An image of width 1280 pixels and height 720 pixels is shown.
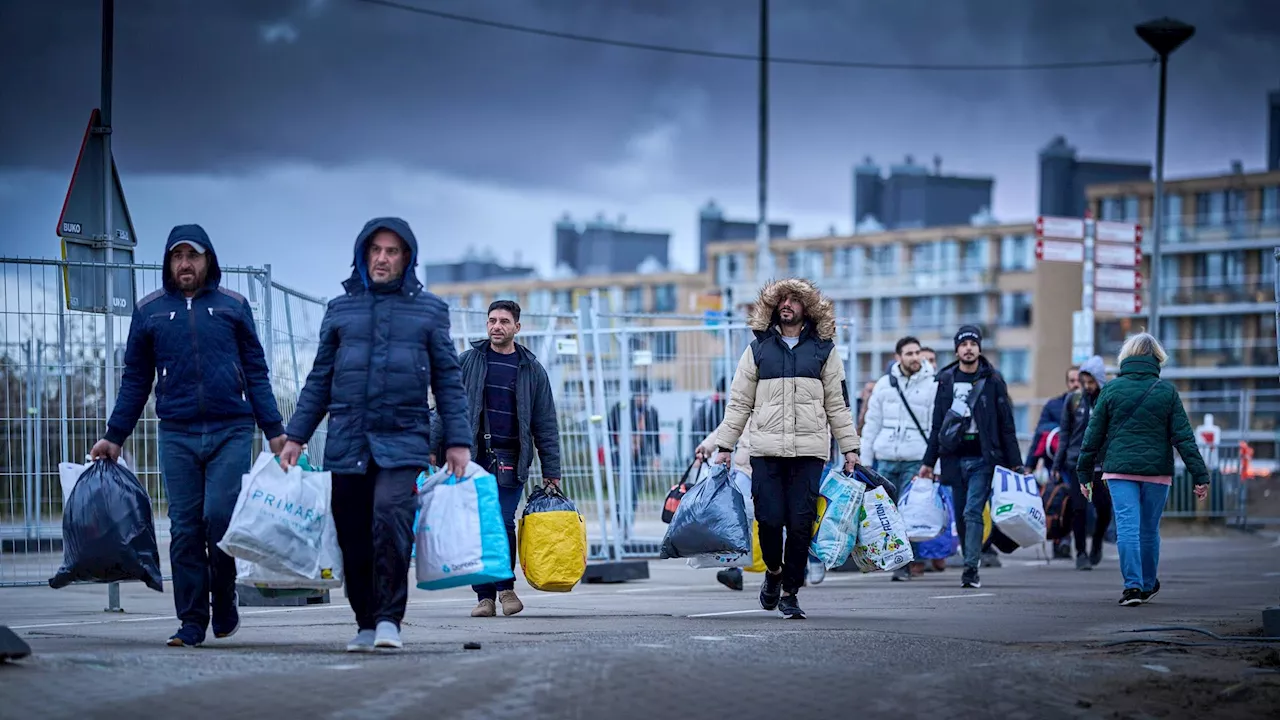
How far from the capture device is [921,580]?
15.4 metres

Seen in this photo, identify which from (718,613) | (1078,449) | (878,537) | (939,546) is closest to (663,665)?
(718,613)

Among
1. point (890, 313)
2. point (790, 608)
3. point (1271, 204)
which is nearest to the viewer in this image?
point (790, 608)

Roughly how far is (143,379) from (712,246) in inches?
4308

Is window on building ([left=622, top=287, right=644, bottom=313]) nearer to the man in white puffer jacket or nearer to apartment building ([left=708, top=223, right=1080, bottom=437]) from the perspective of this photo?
apartment building ([left=708, top=223, right=1080, bottom=437])

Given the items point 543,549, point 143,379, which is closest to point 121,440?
point 143,379

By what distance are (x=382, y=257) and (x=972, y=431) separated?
7.50m

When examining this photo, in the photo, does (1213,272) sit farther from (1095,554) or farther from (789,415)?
(789,415)

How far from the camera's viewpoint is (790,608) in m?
10.6

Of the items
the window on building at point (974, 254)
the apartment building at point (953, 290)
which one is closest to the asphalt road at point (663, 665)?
the apartment building at point (953, 290)

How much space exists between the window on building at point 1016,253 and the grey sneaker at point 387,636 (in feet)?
320

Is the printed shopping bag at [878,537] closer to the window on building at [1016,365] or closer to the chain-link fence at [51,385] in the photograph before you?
the chain-link fence at [51,385]

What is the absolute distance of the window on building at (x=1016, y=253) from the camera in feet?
339

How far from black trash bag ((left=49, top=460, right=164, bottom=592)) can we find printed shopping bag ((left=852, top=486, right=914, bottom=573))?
458 cm

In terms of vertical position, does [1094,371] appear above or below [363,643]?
above
